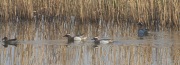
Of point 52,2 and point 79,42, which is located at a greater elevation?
point 52,2

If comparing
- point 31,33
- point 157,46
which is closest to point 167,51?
point 157,46

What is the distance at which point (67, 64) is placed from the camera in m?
9.08

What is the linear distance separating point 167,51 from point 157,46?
699 mm

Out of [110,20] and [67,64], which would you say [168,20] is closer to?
[110,20]

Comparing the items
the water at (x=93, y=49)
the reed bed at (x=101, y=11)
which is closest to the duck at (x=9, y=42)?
the water at (x=93, y=49)

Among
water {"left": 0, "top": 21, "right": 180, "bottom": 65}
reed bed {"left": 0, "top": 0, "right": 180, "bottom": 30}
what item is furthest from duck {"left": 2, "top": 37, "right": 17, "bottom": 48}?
reed bed {"left": 0, "top": 0, "right": 180, "bottom": 30}

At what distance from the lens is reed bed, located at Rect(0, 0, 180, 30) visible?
45.3ft

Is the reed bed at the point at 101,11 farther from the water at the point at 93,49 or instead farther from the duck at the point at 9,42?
the duck at the point at 9,42

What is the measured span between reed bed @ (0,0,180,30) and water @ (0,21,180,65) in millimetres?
600

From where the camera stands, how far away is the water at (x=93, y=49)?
9.34 m

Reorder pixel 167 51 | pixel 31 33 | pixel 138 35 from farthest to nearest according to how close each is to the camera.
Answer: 1. pixel 31 33
2. pixel 138 35
3. pixel 167 51

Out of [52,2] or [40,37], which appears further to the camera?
[52,2]

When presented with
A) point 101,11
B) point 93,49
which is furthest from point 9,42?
point 101,11

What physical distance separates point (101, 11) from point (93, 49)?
4250mm
